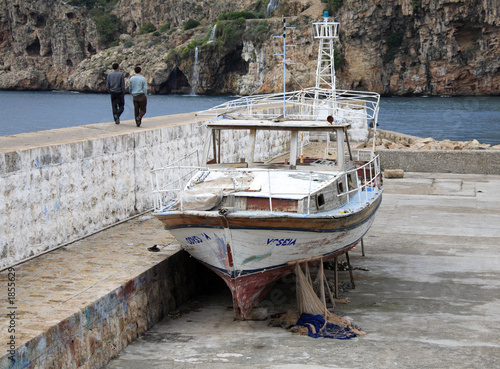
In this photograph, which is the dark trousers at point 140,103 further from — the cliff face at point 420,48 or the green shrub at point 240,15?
the green shrub at point 240,15

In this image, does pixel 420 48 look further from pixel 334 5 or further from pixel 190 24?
pixel 190 24

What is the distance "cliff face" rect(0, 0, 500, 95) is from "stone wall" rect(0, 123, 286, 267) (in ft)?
265

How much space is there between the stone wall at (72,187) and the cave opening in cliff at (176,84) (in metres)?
112

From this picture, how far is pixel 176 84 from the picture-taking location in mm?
124188

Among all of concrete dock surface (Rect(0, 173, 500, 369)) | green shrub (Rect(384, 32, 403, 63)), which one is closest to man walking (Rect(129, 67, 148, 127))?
concrete dock surface (Rect(0, 173, 500, 369))

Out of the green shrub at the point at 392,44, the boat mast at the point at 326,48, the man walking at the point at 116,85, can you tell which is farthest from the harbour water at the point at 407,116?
the man walking at the point at 116,85

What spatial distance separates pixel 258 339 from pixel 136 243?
9.01ft

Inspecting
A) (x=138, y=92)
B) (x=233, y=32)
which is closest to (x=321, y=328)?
(x=138, y=92)

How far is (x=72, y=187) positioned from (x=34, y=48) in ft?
464

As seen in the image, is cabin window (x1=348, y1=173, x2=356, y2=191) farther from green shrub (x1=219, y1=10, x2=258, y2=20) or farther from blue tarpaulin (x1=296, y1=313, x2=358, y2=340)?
→ green shrub (x1=219, y1=10, x2=258, y2=20)

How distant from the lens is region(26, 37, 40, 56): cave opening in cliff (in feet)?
459

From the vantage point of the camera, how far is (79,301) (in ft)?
24.0

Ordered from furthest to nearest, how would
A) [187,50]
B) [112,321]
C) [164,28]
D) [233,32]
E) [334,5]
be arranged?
1. [164,28]
2. [187,50]
3. [233,32]
4. [334,5]
5. [112,321]

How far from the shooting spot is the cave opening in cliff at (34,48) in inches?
5507
